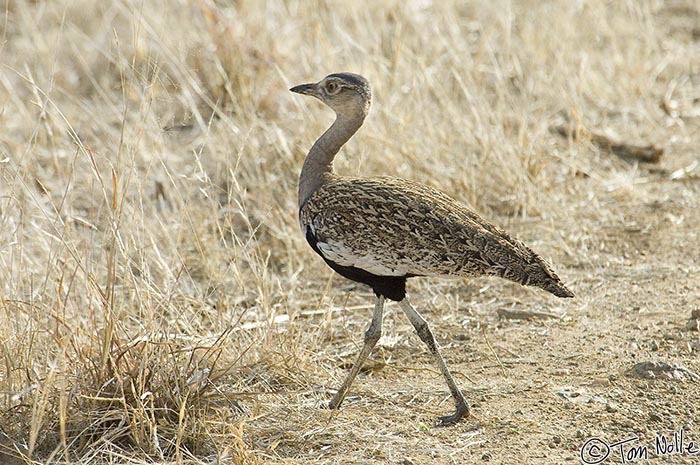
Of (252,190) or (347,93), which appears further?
(252,190)

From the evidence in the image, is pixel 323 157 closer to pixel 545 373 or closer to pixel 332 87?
pixel 332 87

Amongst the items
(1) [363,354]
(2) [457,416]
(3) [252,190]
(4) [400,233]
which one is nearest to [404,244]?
(4) [400,233]

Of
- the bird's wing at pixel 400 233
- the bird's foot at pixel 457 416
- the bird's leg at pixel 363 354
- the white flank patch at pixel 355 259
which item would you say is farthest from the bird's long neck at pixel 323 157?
the bird's foot at pixel 457 416

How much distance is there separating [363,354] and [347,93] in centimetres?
118

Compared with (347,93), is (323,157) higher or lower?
lower

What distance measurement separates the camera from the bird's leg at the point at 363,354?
3.99m

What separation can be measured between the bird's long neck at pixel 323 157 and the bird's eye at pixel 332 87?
12 cm

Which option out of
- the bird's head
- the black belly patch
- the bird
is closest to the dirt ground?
the bird

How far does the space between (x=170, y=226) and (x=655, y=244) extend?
2719 mm

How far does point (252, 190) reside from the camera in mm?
5941

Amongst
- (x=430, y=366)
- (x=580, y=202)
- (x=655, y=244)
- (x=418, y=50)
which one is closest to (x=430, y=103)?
(x=418, y=50)

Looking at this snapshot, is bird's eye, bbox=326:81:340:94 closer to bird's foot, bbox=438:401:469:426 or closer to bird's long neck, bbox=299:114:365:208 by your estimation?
bird's long neck, bbox=299:114:365:208

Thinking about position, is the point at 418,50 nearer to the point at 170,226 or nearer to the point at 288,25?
the point at 288,25

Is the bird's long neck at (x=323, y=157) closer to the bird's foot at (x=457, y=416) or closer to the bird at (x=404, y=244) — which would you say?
the bird at (x=404, y=244)
